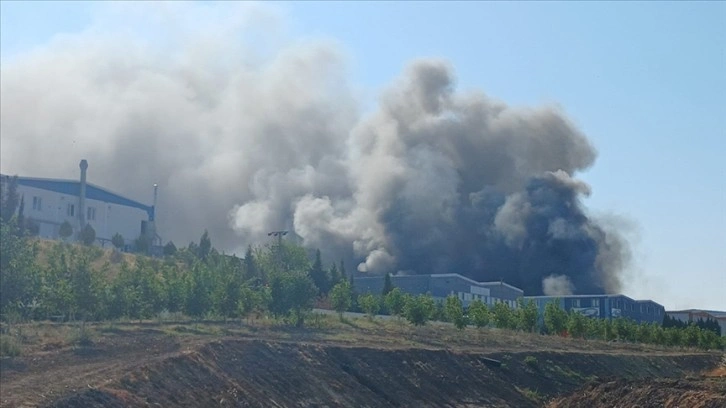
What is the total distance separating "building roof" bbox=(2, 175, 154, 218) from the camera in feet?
292

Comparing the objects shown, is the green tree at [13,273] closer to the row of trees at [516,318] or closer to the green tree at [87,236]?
the row of trees at [516,318]

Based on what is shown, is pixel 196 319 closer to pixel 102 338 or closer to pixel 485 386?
pixel 102 338

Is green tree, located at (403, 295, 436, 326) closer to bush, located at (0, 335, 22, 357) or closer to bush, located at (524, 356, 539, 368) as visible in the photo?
bush, located at (524, 356, 539, 368)

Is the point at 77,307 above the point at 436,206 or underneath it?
underneath

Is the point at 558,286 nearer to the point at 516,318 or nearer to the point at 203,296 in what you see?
the point at 516,318

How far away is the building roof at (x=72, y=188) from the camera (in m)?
88.9

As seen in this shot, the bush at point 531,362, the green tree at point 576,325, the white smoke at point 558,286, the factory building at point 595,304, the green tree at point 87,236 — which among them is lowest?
the bush at point 531,362

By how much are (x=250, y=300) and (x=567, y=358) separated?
16.6 meters

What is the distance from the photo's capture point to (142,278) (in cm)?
5069

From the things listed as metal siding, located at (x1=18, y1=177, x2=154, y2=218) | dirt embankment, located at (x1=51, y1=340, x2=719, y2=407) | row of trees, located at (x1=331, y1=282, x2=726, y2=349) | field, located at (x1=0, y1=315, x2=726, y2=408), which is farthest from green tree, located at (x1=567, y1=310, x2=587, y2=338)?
metal siding, located at (x1=18, y1=177, x2=154, y2=218)

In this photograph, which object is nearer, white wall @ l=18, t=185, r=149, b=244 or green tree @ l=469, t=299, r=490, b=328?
green tree @ l=469, t=299, r=490, b=328

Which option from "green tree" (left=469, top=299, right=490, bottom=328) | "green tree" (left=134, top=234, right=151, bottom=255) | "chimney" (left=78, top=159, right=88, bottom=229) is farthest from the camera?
"chimney" (left=78, top=159, right=88, bottom=229)

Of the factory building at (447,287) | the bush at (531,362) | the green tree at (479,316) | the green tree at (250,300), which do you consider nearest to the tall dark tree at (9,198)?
the factory building at (447,287)

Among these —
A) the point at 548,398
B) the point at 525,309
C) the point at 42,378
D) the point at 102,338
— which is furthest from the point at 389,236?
the point at 42,378
